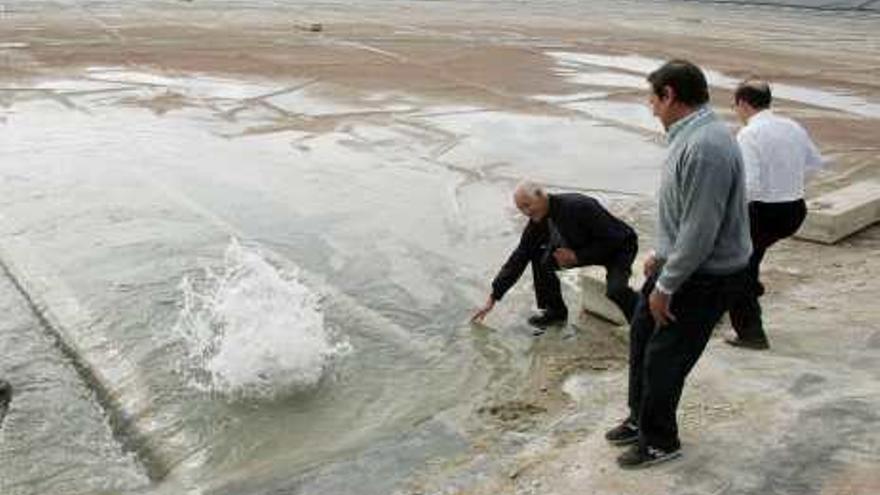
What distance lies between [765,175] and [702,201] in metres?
2.12

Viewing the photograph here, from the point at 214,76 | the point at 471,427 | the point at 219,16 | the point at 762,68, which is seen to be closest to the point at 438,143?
the point at 214,76

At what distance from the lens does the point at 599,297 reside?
6824mm

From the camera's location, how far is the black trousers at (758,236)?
5.84 m

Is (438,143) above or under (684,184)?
under

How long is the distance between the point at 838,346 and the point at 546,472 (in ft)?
7.97

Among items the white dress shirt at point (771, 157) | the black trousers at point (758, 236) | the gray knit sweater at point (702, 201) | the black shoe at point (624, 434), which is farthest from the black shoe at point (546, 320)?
the gray knit sweater at point (702, 201)

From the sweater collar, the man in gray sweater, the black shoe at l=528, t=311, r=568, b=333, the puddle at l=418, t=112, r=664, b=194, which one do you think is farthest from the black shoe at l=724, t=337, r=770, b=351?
the puddle at l=418, t=112, r=664, b=194

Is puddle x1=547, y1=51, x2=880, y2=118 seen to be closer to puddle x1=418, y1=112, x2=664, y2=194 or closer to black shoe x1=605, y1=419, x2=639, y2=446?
puddle x1=418, y1=112, x2=664, y2=194

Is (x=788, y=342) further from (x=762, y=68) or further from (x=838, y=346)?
(x=762, y=68)

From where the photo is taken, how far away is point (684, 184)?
3.85 m

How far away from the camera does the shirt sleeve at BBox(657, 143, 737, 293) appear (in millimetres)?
3785

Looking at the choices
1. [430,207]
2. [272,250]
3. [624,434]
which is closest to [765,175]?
[624,434]

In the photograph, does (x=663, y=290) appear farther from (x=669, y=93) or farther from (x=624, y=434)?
(x=624, y=434)

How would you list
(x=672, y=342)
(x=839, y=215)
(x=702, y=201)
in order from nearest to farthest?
(x=702, y=201) < (x=672, y=342) < (x=839, y=215)
